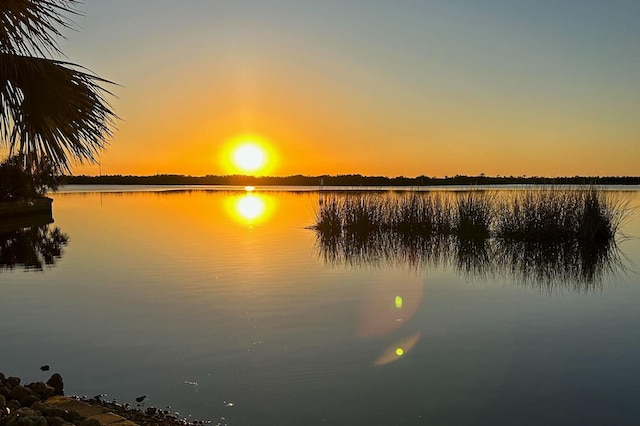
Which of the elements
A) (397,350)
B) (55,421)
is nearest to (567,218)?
(397,350)

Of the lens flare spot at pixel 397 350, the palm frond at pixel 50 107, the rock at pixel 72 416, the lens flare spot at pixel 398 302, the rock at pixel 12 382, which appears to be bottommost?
the lens flare spot at pixel 398 302

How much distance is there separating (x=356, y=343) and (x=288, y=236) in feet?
51.4

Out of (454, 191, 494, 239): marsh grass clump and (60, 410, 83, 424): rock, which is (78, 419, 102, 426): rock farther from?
(454, 191, 494, 239): marsh grass clump

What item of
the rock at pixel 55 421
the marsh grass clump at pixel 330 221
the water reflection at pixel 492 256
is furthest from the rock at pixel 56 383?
the marsh grass clump at pixel 330 221

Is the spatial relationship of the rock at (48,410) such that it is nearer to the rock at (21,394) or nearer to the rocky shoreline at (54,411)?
the rocky shoreline at (54,411)

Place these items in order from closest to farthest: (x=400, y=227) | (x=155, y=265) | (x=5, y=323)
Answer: (x=5, y=323) → (x=155, y=265) → (x=400, y=227)

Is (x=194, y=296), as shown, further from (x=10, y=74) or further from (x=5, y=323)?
(x=10, y=74)

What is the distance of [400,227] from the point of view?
2284 centimetres

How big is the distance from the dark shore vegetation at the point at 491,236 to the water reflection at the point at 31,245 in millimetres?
8900

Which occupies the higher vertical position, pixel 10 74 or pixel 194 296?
pixel 10 74

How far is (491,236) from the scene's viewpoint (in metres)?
21.6

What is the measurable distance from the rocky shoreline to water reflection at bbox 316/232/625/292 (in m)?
9.91

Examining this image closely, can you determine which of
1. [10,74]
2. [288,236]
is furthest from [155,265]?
[10,74]

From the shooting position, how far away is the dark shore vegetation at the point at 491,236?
15.5 m
